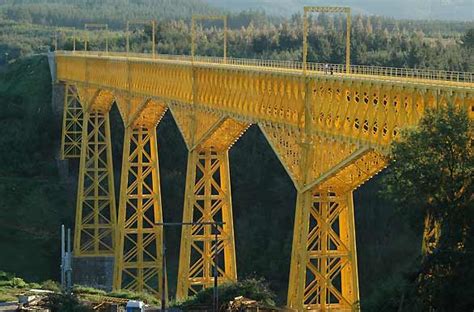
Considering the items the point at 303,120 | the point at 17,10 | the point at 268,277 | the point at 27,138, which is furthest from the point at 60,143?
Answer: the point at 17,10

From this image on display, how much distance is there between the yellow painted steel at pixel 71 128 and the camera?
69.2 metres

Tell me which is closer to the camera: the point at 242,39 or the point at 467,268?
the point at 467,268

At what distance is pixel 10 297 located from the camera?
37750mm

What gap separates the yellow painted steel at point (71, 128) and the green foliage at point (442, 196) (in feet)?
150

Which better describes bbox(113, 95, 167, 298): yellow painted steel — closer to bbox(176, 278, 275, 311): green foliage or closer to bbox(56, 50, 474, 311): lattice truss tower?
bbox(56, 50, 474, 311): lattice truss tower

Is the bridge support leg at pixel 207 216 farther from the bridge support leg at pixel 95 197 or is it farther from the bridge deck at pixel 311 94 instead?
the bridge support leg at pixel 95 197

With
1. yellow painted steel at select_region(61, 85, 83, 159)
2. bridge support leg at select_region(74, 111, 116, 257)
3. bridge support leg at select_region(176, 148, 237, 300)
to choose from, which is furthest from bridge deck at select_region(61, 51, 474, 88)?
yellow painted steel at select_region(61, 85, 83, 159)

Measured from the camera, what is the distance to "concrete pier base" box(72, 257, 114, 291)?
187 feet

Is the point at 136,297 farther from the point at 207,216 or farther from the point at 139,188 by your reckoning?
the point at 139,188

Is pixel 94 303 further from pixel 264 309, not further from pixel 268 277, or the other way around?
pixel 268 277

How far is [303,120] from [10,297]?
493 inches

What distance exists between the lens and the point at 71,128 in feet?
245

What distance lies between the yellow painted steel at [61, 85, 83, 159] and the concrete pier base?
12.1 metres

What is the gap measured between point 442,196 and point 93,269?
122ft
